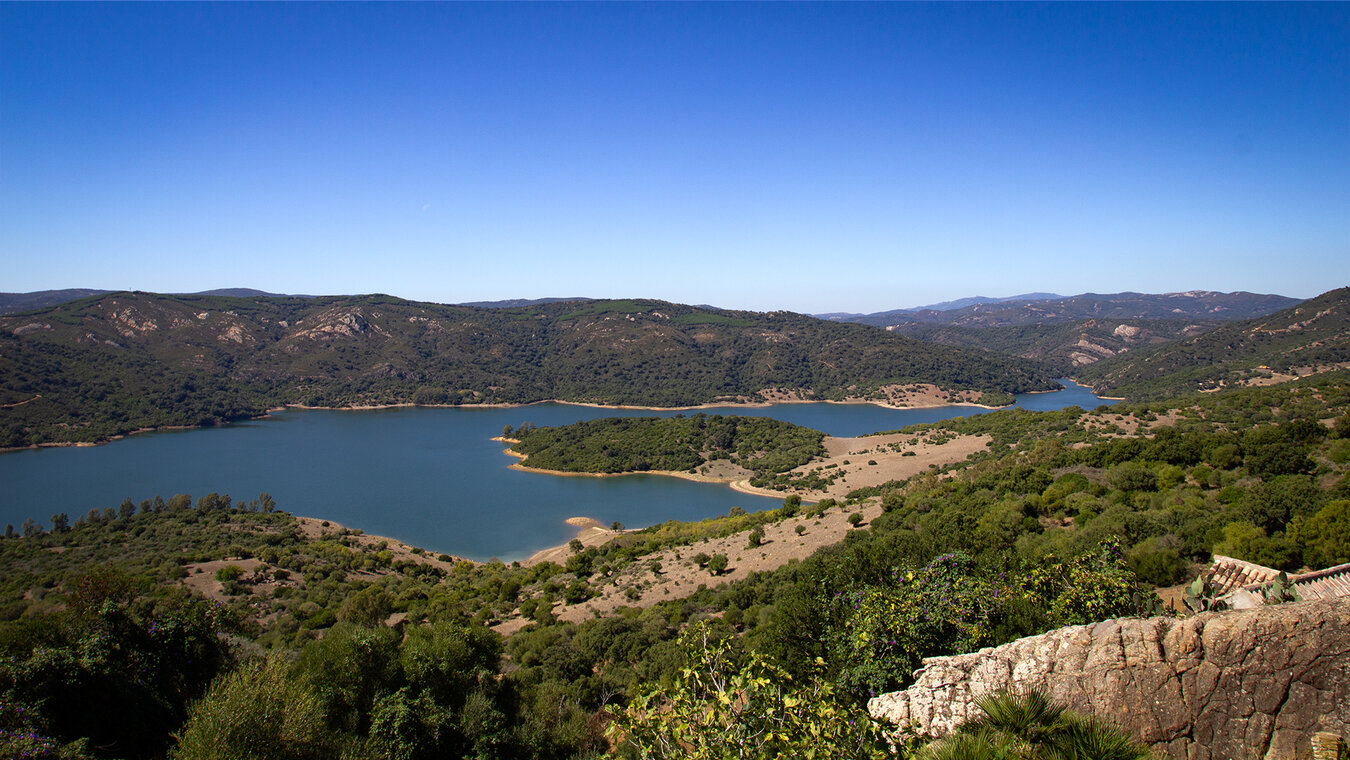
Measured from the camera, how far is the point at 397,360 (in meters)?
141

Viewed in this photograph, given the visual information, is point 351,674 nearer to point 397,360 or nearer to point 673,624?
point 673,624

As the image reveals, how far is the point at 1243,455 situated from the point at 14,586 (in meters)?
49.9

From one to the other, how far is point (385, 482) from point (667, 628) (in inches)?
2211

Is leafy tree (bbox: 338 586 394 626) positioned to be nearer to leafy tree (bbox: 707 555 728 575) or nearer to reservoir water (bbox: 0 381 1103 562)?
leafy tree (bbox: 707 555 728 575)

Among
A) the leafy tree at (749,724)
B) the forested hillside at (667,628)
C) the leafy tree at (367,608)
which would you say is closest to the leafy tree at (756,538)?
the forested hillside at (667,628)

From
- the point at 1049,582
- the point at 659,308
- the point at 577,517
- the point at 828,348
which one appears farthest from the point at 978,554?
the point at 659,308

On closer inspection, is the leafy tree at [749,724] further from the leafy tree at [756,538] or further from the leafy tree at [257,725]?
the leafy tree at [756,538]

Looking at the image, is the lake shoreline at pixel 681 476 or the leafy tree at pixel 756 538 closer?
the leafy tree at pixel 756 538

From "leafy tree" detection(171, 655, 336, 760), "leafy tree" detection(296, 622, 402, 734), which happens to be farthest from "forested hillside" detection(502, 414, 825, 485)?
"leafy tree" detection(171, 655, 336, 760)

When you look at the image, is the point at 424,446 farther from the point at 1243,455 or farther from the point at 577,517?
the point at 1243,455

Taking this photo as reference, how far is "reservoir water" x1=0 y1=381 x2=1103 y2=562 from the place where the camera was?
169ft

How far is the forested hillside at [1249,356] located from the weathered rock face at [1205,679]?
9346 cm

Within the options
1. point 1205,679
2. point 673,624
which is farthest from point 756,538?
point 1205,679

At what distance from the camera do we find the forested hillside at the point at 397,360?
104688mm
